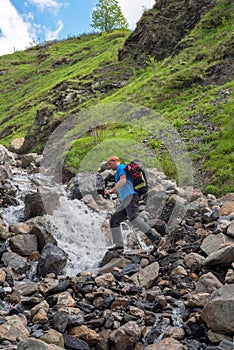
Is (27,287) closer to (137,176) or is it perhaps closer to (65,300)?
(65,300)

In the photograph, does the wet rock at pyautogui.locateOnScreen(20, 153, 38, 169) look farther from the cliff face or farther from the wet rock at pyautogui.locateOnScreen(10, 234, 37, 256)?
the cliff face

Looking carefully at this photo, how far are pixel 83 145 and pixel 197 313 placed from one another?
1584 centimetres

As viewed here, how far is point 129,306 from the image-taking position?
650 cm

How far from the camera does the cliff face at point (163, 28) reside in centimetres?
3269

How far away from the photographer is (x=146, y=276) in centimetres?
752

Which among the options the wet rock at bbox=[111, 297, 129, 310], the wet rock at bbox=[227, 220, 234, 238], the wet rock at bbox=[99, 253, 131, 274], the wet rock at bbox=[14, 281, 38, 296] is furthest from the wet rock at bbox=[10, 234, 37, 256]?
the wet rock at bbox=[227, 220, 234, 238]

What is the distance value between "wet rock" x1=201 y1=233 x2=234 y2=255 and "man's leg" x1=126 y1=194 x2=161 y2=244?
1.70 meters

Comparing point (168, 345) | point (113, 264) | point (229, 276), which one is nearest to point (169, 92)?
point (113, 264)

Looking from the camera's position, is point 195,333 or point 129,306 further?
point 129,306

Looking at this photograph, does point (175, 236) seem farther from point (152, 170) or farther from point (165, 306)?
point (152, 170)

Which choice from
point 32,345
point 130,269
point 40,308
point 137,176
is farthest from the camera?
point 137,176

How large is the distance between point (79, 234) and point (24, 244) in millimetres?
2860

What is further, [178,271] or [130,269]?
[130,269]

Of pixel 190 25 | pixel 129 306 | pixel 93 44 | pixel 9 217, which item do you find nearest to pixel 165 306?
pixel 129 306
